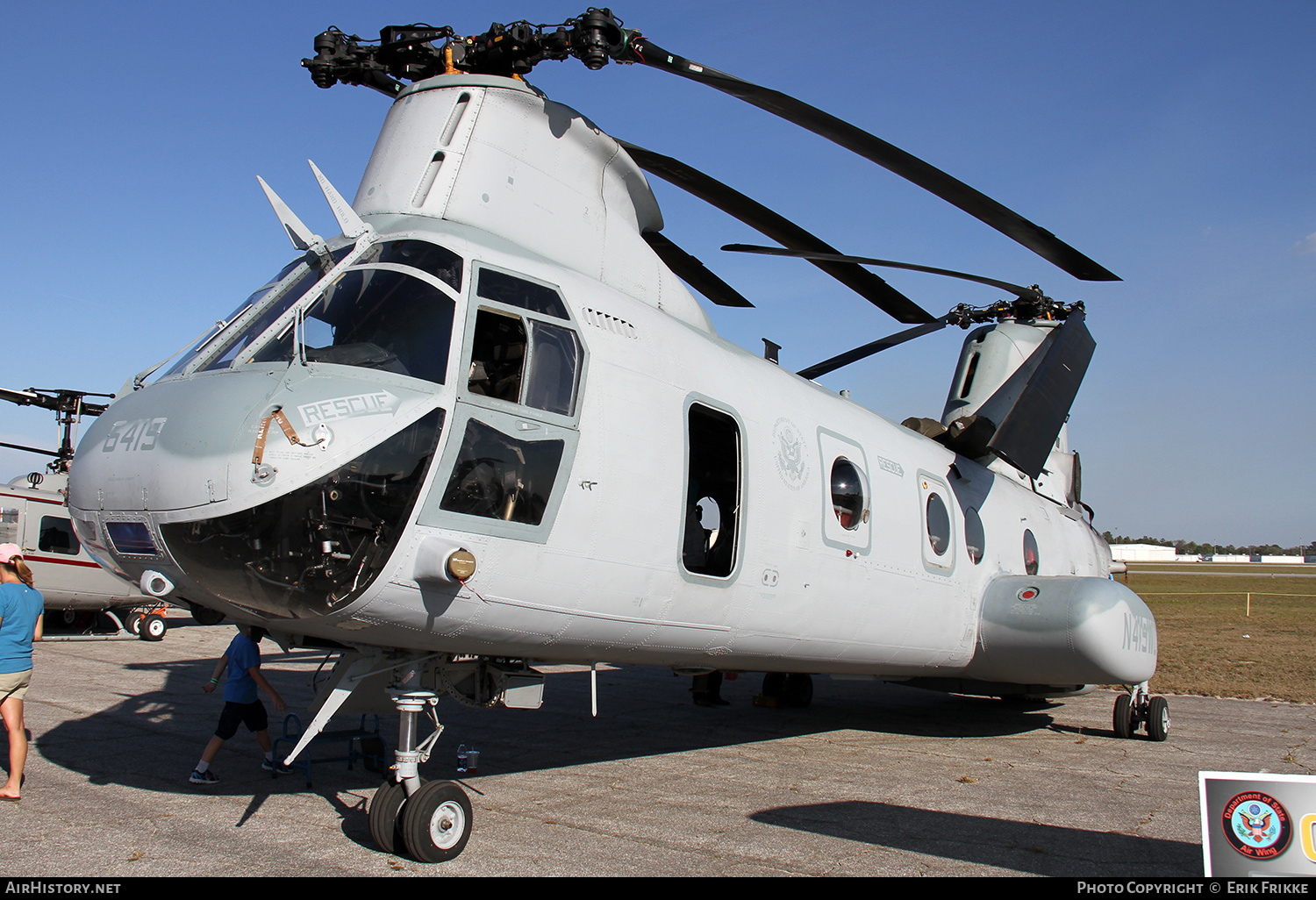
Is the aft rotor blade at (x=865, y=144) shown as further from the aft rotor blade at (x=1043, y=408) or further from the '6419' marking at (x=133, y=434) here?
the '6419' marking at (x=133, y=434)

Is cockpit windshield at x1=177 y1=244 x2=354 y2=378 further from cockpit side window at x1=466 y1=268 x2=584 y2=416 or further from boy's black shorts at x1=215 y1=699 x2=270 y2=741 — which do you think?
boy's black shorts at x1=215 y1=699 x2=270 y2=741

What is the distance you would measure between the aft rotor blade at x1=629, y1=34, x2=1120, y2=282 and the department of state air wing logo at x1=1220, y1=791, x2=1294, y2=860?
15.6 feet

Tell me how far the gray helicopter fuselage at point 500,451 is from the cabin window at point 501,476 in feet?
0.04

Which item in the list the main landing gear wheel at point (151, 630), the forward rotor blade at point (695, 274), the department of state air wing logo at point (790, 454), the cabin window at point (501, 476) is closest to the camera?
the cabin window at point (501, 476)

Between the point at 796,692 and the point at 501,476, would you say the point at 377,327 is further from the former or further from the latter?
the point at 796,692

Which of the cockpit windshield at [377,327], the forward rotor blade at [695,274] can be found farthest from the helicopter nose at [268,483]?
the forward rotor blade at [695,274]

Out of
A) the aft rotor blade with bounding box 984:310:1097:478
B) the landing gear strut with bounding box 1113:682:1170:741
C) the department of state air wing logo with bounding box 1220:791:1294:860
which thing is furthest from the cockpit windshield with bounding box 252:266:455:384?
the landing gear strut with bounding box 1113:682:1170:741

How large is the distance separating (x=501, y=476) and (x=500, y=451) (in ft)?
0.44

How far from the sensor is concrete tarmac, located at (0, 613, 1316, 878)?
4926 mm

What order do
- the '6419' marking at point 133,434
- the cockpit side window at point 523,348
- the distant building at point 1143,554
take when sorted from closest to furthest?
the '6419' marking at point 133,434 < the cockpit side window at point 523,348 < the distant building at point 1143,554

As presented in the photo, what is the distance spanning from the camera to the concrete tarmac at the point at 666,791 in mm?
4926

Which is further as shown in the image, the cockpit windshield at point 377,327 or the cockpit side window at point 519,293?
the cockpit side window at point 519,293
